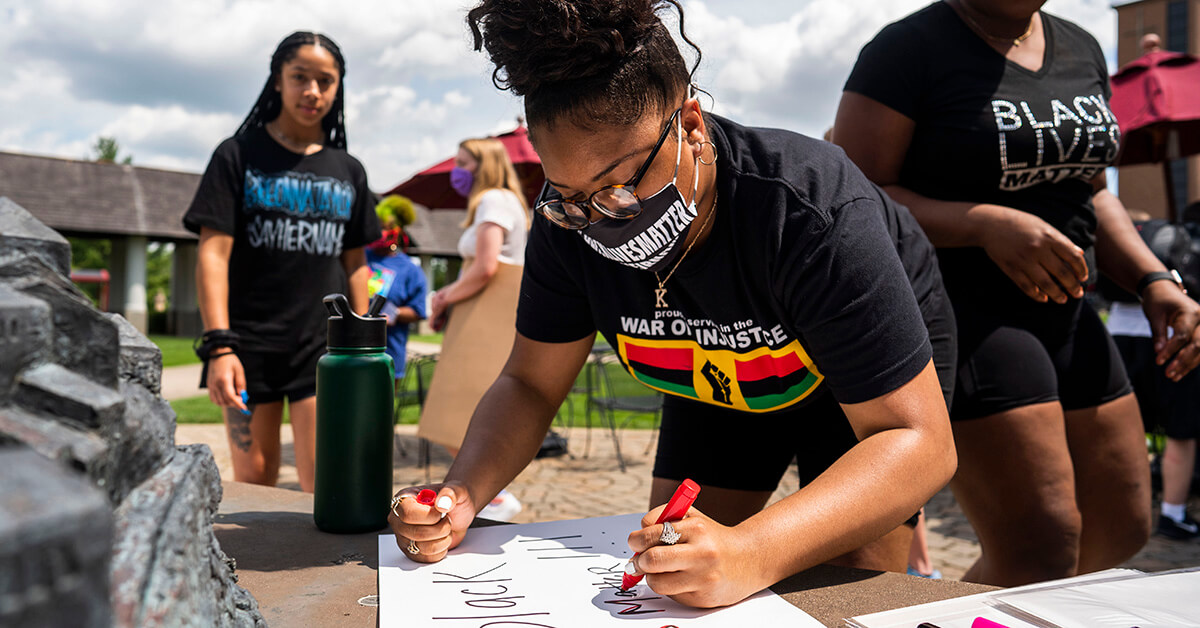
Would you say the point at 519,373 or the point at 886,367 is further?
the point at 519,373

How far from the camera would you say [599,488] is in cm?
546

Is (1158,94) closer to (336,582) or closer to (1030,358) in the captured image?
(1030,358)

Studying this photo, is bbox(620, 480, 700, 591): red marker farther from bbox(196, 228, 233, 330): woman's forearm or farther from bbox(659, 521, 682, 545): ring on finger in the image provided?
bbox(196, 228, 233, 330): woman's forearm

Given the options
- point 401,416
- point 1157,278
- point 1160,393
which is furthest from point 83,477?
point 401,416

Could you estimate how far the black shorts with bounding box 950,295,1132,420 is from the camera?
1777 mm

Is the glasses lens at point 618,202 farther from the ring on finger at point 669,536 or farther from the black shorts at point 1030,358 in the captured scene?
the black shorts at point 1030,358

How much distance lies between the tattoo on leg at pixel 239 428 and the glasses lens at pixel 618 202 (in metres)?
2.07

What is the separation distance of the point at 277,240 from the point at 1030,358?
2.35 metres

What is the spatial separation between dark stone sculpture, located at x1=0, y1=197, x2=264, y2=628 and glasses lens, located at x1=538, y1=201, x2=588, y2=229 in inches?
28.0

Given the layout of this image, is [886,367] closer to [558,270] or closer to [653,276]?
[653,276]

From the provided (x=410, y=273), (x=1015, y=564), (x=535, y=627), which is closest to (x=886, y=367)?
(x=535, y=627)

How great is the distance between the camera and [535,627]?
1042mm

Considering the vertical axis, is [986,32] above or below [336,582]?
above

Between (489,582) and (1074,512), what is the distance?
4.32 ft
